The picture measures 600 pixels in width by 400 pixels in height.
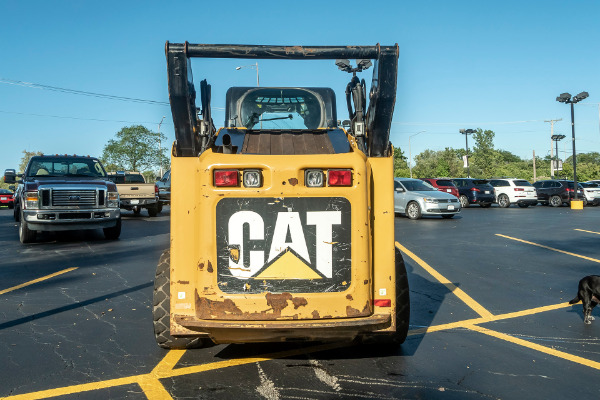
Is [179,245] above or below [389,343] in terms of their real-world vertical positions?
above

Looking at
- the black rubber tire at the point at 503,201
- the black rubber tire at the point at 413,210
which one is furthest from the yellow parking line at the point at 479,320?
the black rubber tire at the point at 503,201

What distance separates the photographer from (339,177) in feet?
12.0

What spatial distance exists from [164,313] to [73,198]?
9.03m

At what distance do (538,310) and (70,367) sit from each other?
4981 mm

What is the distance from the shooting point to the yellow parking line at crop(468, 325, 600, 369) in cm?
424

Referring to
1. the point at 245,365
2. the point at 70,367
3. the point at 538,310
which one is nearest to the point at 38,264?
the point at 70,367

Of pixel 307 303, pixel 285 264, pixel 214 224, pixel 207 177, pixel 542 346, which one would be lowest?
pixel 542 346

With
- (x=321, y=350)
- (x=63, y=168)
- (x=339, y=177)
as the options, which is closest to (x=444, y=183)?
(x=63, y=168)

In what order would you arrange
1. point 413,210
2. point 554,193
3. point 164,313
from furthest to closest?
point 554,193 → point 413,210 → point 164,313

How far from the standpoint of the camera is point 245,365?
421 cm

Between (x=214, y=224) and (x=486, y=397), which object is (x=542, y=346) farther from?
(x=214, y=224)

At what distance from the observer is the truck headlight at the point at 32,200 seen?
39.0 ft

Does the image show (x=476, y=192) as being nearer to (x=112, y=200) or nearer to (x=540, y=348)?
(x=112, y=200)

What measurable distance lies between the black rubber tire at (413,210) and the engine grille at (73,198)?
40.3ft
